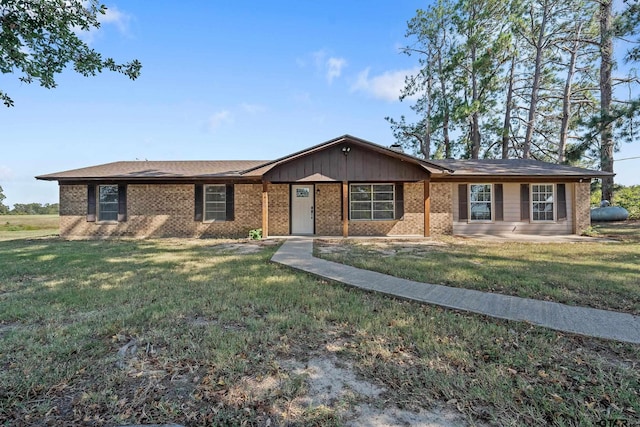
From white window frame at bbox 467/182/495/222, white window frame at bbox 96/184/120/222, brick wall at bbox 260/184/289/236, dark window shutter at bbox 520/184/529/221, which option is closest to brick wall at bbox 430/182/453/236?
white window frame at bbox 467/182/495/222

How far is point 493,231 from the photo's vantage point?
1202 centimetres


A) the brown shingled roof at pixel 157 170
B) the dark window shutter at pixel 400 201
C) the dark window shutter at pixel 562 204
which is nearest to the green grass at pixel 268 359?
the brown shingled roof at pixel 157 170

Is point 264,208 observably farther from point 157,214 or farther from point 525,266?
point 525,266

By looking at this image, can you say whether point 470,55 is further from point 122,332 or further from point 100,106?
point 122,332

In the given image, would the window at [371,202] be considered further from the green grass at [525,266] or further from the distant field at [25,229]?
the distant field at [25,229]

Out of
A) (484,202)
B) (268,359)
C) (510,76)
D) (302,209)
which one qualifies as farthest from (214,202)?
(510,76)

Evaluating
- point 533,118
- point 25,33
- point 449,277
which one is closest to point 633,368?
point 449,277

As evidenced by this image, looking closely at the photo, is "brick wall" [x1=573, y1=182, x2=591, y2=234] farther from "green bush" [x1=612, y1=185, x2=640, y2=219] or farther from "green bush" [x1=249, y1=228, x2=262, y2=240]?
"green bush" [x1=249, y1=228, x2=262, y2=240]

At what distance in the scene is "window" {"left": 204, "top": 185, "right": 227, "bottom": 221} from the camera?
480 inches

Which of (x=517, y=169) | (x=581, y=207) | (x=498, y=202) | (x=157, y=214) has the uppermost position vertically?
(x=517, y=169)

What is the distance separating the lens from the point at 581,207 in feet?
39.2

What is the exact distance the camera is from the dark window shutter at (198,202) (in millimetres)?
12062

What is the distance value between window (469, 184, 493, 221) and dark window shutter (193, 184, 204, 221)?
11.0 meters

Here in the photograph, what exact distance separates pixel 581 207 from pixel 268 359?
14.5m
